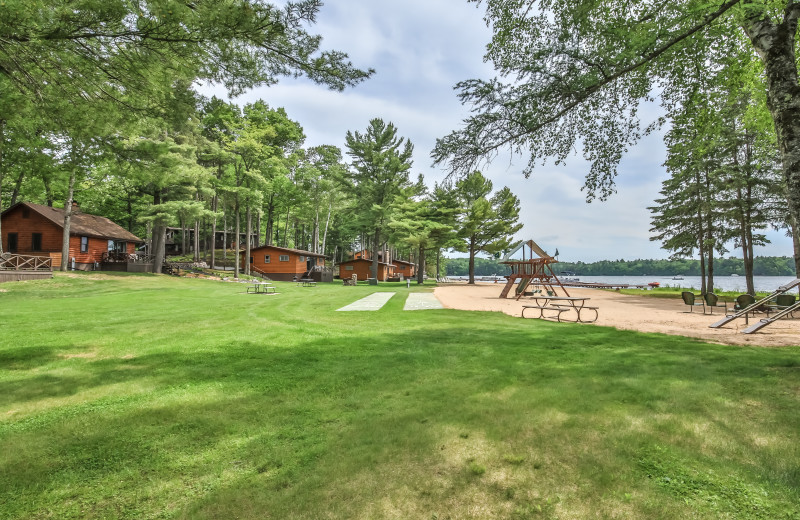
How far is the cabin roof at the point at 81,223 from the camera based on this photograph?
93.2ft

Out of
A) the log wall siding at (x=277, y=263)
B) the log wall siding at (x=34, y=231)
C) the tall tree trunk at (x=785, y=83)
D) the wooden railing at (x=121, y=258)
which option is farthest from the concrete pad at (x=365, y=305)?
the log wall siding at (x=34, y=231)

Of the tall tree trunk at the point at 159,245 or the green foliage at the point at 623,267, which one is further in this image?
the green foliage at the point at 623,267

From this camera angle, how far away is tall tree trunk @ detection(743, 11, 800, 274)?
4.77 metres

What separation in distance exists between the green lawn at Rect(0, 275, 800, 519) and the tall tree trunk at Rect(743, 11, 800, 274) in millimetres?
2654

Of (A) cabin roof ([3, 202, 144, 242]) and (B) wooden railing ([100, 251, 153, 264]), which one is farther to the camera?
(B) wooden railing ([100, 251, 153, 264])

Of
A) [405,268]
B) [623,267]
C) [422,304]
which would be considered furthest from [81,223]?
[623,267]

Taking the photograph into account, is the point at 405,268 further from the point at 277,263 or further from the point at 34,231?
the point at 34,231

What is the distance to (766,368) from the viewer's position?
515 cm

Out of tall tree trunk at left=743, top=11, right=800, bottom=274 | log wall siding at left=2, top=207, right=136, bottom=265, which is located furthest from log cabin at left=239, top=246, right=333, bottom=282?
tall tree trunk at left=743, top=11, right=800, bottom=274

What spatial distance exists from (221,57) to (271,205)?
41.0 meters

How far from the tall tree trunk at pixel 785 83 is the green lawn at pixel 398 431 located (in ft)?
8.71

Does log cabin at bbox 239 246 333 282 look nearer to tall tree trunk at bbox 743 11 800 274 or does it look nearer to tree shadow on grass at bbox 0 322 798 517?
tree shadow on grass at bbox 0 322 798 517

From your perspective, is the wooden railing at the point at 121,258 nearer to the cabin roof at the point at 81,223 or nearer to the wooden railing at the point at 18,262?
the cabin roof at the point at 81,223

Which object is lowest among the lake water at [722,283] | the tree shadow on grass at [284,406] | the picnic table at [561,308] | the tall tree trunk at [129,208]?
the lake water at [722,283]
